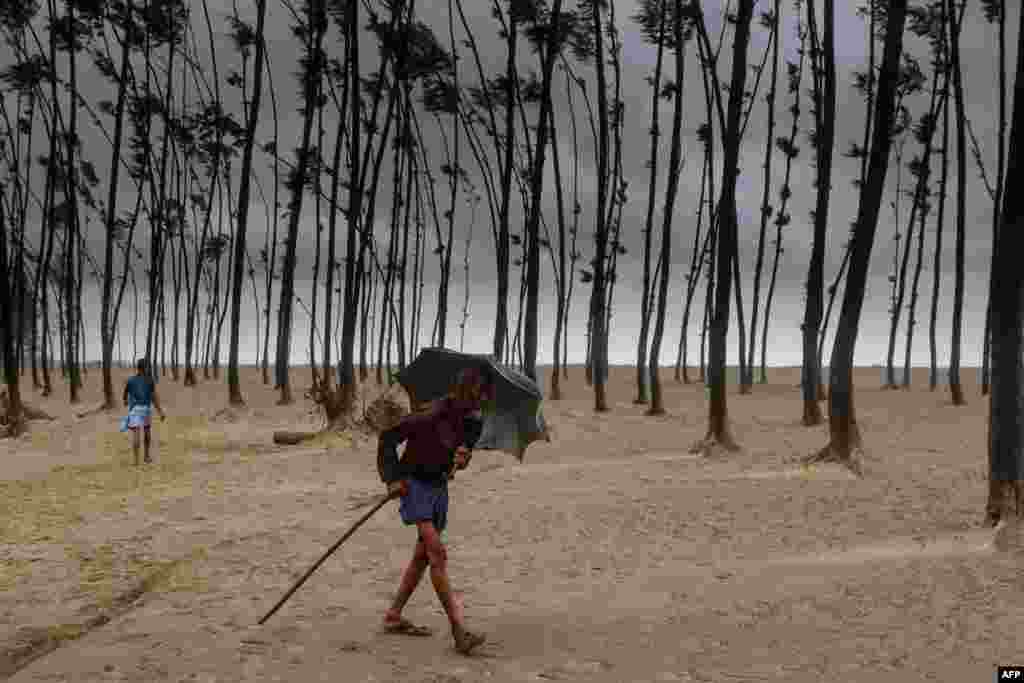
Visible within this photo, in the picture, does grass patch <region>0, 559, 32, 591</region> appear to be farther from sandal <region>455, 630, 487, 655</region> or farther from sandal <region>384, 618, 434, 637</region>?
sandal <region>455, 630, 487, 655</region>

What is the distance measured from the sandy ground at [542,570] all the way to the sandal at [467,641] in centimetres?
10

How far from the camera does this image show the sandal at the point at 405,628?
257 inches

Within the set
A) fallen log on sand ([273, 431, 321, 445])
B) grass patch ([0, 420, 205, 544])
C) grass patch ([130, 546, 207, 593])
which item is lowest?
grass patch ([0, 420, 205, 544])

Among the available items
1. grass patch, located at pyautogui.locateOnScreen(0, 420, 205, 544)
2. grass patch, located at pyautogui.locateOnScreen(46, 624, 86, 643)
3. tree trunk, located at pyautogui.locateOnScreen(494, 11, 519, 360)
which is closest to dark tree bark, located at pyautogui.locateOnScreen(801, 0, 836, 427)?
tree trunk, located at pyautogui.locateOnScreen(494, 11, 519, 360)

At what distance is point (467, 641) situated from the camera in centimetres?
600

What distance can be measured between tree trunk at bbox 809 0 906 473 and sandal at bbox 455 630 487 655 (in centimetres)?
943

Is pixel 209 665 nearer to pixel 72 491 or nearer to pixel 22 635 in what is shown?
pixel 22 635

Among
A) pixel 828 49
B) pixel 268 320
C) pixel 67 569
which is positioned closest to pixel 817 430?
pixel 828 49

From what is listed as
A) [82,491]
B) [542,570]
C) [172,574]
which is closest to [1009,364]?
[542,570]

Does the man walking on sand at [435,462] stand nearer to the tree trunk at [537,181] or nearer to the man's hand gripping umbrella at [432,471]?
the man's hand gripping umbrella at [432,471]

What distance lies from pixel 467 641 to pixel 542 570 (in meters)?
3.10

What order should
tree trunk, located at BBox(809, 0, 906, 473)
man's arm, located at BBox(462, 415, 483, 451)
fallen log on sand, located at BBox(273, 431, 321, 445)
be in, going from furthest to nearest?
1. fallen log on sand, located at BBox(273, 431, 321, 445)
2. tree trunk, located at BBox(809, 0, 906, 473)
3. man's arm, located at BBox(462, 415, 483, 451)

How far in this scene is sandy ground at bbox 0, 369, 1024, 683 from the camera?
6.06m

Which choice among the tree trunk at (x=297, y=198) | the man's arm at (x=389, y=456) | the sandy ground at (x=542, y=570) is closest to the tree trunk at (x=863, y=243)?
the sandy ground at (x=542, y=570)
